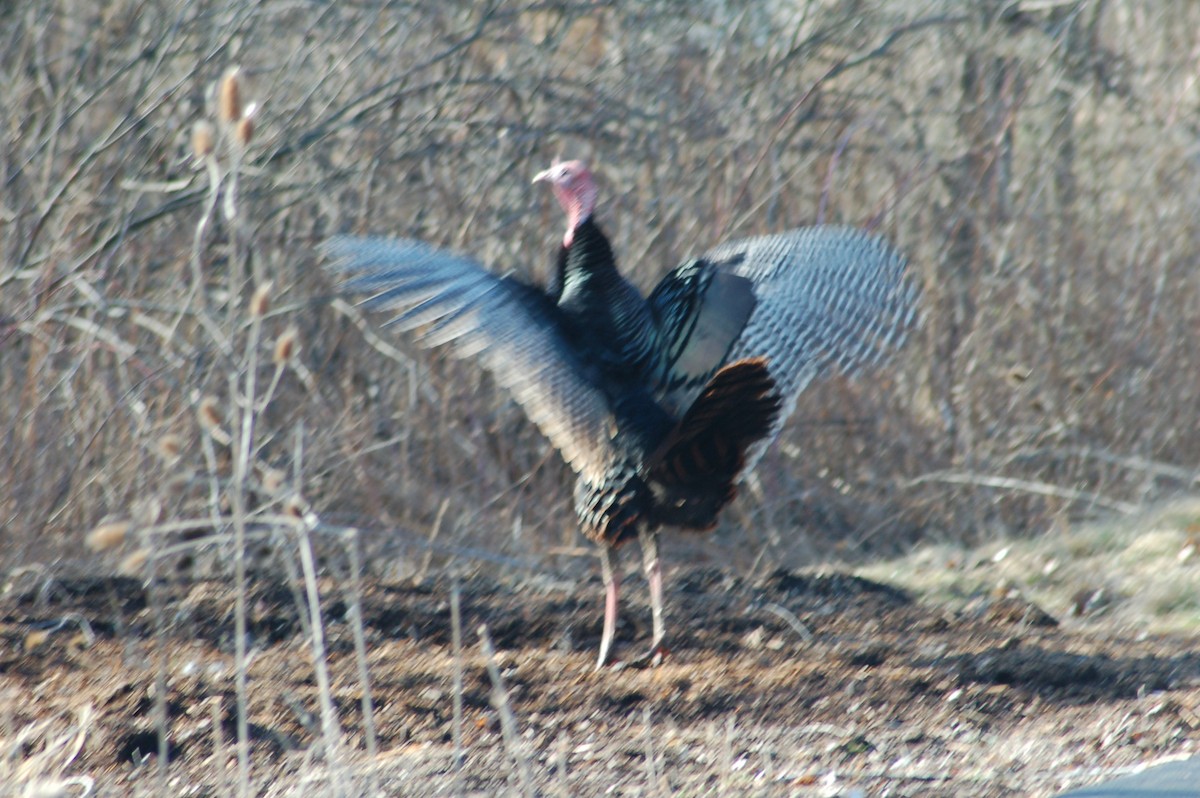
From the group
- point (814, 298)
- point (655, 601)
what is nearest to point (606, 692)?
point (655, 601)

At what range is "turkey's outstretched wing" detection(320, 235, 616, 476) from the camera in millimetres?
4965

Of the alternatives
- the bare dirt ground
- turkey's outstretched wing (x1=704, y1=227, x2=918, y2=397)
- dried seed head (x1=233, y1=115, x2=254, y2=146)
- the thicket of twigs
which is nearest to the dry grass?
the thicket of twigs

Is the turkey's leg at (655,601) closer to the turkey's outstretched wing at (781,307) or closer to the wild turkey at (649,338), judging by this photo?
the wild turkey at (649,338)

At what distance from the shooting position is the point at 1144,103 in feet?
31.5

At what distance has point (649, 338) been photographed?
5293mm

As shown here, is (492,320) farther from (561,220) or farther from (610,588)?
(561,220)

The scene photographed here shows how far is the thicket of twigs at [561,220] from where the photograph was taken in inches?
265

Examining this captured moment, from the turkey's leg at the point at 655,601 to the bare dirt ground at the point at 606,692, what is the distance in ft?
0.25

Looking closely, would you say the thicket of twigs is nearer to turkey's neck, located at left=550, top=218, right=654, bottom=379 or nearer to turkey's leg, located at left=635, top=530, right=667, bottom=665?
turkey's leg, located at left=635, top=530, right=667, bottom=665

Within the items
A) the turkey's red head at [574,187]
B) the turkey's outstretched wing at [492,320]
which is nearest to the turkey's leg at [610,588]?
the turkey's outstretched wing at [492,320]

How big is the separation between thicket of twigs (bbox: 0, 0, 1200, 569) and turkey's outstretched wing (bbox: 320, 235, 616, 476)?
3.47ft

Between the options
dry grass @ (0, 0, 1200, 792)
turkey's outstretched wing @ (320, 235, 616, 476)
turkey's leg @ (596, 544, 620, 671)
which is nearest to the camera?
turkey's outstretched wing @ (320, 235, 616, 476)

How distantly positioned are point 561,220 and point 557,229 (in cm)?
6

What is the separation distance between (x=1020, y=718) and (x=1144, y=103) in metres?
6.25
